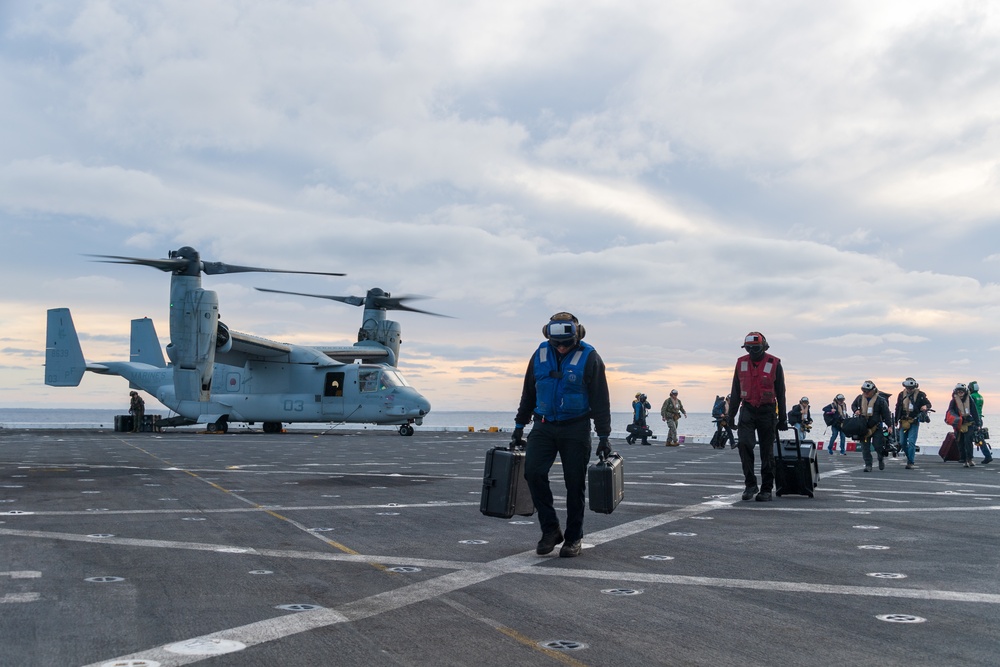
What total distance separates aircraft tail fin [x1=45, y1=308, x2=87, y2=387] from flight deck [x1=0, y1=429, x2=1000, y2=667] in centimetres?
3593

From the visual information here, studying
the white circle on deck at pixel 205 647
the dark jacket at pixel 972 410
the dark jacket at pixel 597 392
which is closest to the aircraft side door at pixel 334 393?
the dark jacket at pixel 972 410

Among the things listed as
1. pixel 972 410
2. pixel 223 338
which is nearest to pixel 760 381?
pixel 972 410

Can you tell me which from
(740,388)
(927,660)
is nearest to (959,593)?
(927,660)

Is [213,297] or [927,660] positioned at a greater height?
[213,297]

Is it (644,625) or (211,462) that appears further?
(211,462)

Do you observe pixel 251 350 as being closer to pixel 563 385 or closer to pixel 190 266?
pixel 190 266

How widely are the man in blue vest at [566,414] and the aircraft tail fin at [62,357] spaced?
42.8 meters

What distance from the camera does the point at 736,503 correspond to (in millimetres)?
11031

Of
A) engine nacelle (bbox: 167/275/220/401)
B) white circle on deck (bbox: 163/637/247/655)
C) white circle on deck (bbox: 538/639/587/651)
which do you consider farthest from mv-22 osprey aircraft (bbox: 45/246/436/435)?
white circle on deck (bbox: 538/639/587/651)

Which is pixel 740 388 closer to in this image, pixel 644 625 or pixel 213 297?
pixel 644 625

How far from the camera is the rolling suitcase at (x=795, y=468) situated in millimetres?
11695

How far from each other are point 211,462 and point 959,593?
1667 cm

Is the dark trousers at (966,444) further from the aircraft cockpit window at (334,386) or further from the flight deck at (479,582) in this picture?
the aircraft cockpit window at (334,386)

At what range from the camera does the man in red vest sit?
11.3 meters
